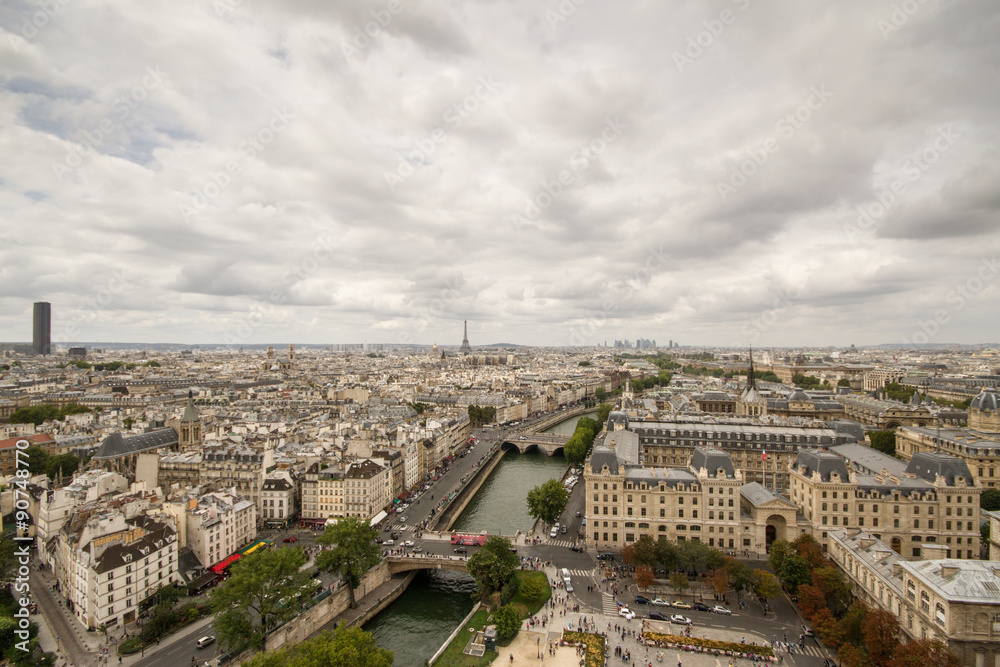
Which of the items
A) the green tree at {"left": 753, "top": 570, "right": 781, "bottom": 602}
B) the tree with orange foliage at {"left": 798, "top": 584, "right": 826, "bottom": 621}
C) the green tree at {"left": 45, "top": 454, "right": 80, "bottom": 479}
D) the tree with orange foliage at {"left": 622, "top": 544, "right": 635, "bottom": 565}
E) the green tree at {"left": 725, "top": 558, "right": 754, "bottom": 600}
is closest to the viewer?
the tree with orange foliage at {"left": 798, "top": 584, "right": 826, "bottom": 621}

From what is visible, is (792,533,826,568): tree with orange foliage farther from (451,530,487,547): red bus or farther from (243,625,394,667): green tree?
(243,625,394,667): green tree

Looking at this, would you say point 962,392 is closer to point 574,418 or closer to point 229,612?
point 574,418

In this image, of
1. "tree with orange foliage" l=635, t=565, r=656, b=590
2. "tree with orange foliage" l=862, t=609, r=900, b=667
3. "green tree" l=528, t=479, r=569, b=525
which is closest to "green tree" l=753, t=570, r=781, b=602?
"tree with orange foliage" l=635, t=565, r=656, b=590

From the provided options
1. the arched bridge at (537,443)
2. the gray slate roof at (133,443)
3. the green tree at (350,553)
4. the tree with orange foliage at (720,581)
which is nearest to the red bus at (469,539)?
the green tree at (350,553)

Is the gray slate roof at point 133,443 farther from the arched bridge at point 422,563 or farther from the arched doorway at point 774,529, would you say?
the arched doorway at point 774,529

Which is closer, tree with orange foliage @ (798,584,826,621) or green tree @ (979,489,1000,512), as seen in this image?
tree with orange foliage @ (798,584,826,621)

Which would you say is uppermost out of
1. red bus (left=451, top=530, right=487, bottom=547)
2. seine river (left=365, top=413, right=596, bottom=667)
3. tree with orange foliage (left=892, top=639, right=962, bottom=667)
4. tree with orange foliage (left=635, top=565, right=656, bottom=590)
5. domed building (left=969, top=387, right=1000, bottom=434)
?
domed building (left=969, top=387, right=1000, bottom=434)

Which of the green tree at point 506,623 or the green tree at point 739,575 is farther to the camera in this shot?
the green tree at point 739,575

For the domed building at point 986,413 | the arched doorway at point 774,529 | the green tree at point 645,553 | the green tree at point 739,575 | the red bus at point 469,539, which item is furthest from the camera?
the domed building at point 986,413
